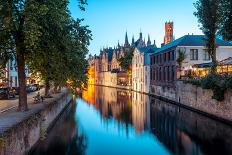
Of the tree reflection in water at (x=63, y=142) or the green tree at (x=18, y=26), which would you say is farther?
the tree reflection in water at (x=63, y=142)

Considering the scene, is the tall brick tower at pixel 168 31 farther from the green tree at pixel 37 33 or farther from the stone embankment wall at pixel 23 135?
the stone embankment wall at pixel 23 135

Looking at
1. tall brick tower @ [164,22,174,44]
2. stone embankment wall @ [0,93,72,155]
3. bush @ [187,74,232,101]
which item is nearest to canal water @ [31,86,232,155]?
stone embankment wall @ [0,93,72,155]

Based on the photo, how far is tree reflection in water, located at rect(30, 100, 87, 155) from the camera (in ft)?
67.8

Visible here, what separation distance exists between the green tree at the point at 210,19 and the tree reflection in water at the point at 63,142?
1872cm

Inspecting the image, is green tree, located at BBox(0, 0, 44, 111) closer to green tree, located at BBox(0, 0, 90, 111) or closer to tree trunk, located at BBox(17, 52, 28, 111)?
green tree, located at BBox(0, 0, 90, 111)

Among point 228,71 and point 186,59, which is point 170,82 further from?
point 228,71

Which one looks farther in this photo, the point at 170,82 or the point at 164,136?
the point at 170,82

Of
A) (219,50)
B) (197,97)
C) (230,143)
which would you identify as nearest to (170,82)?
(219,50)

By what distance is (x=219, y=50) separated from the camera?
54156 millimetres

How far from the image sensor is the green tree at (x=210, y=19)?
124ft

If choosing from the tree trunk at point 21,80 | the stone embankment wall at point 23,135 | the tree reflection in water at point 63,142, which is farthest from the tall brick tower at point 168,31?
the tree trunk at point 21,80

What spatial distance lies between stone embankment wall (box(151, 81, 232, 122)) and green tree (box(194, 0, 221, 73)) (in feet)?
12.2

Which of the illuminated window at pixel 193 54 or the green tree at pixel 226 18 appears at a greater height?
the green tree at pixel 226 18

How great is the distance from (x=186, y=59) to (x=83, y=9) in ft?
108
